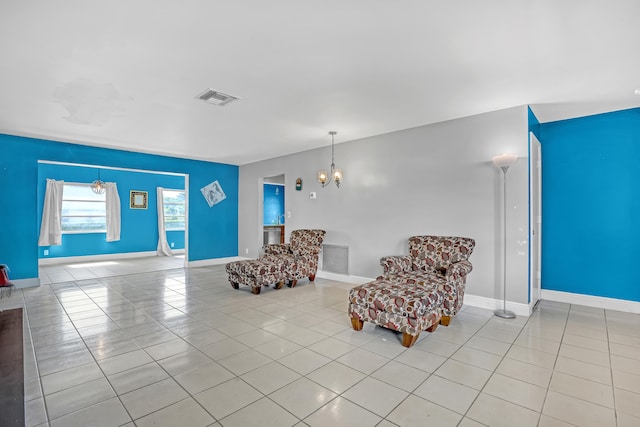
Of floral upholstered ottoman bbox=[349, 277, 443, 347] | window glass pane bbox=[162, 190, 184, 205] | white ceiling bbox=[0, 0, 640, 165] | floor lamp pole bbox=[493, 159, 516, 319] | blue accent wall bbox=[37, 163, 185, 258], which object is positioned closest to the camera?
white ceiling bbox=[0, 0, 640, 165]

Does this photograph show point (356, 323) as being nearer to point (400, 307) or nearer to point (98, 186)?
point (400, 307)

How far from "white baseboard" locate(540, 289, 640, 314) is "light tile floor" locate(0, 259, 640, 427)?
21 centimetres

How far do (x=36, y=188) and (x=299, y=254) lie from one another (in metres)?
4.72

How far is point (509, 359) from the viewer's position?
2.62 m

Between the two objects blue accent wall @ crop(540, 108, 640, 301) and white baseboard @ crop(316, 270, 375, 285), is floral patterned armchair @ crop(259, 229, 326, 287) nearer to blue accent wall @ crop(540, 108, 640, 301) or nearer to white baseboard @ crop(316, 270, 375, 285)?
white baseboard @ crop(316, 270, 375, 285)

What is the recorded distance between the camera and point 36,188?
536cm

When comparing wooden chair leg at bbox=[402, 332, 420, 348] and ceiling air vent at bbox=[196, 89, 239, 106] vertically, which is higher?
ceiling air vent at bbox=[196, 89, 239, 106]

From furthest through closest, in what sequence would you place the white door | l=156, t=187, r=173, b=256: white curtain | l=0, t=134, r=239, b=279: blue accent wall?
l=156, t=187, r=173, b=256: white curtain
l=0, t=134, r=239, b=279: blue accent wall
the white door

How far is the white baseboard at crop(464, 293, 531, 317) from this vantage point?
376 centimetres

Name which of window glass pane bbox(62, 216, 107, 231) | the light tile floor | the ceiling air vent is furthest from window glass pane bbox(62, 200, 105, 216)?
the ceiling air vent

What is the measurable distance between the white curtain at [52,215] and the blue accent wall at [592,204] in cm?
1043

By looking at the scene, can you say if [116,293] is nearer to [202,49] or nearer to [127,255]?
[202,49]

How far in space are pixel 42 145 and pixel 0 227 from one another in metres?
1.52

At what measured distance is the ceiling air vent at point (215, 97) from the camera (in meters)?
3.41
